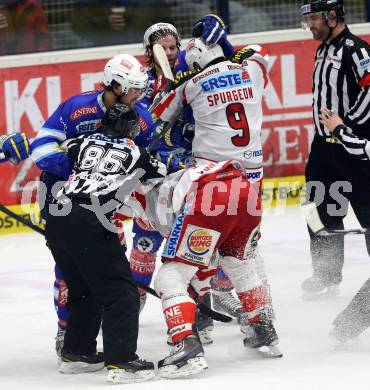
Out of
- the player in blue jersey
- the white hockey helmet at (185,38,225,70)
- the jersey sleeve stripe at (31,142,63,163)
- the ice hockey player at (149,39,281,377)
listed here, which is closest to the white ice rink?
the ice hockey player at (149,39,281,377)

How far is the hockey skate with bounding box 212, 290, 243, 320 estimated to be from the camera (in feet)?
18.8

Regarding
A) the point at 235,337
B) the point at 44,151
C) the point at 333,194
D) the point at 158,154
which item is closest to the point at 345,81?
the point at 333,194

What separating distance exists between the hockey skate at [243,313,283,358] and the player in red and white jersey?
36.5 inches

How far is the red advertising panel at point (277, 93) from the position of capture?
8094mm

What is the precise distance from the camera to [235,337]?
545 cm

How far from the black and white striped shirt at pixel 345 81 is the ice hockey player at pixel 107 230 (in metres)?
1.66

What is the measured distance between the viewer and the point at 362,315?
198 inches

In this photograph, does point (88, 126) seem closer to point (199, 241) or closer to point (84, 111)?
point (84, 111)

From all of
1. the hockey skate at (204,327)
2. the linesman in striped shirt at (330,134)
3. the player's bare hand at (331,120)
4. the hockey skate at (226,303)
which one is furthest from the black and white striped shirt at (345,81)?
the hockey skate at (204,327)

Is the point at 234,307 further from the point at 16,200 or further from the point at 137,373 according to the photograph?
the point at 16,200

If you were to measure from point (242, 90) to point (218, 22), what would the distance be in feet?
1.12

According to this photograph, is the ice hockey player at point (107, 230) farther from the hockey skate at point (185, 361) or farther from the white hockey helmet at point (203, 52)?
the white hockey helmet at point (203, 52)

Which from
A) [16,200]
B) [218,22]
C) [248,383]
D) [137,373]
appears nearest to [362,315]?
[248,383]

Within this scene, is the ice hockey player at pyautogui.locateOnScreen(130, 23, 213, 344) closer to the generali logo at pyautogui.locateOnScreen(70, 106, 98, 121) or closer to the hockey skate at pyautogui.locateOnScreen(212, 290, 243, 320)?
the hockey skate at pyautogui.locateOnScreen(212, 290, 243, 320)
